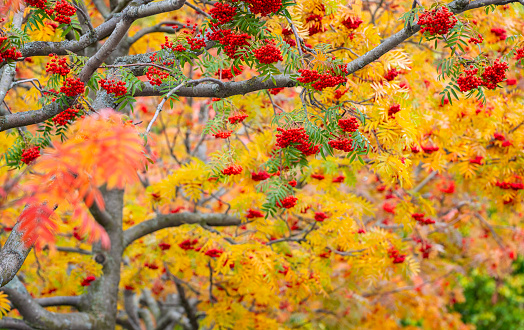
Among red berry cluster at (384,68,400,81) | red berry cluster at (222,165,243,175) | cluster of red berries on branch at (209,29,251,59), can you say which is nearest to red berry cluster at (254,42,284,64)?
cluster of red berries on branch at (209,29,251,59)

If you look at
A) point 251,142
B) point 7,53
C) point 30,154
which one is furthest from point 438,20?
point 30,154

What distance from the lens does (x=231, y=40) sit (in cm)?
289

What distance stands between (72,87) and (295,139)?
1.61 meters

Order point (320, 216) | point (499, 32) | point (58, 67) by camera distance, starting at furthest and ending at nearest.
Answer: point (499, 32), point (320, 216), point (58, 67)

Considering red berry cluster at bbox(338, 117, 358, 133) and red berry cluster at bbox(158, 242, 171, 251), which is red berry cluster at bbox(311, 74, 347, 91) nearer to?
red berry cluster at bbox(338, 117, 358, 133)

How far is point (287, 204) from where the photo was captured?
326 centimetres

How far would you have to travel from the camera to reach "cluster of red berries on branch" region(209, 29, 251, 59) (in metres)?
2.88

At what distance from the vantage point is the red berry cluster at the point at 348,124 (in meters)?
3.04

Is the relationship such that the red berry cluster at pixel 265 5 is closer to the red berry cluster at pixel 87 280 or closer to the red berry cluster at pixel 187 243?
the red berry cluster at pixel 187 243

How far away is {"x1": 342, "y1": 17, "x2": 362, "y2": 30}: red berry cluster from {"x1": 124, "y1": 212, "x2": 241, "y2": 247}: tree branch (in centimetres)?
285

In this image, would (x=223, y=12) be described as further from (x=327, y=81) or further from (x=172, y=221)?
(x=172, y=221)

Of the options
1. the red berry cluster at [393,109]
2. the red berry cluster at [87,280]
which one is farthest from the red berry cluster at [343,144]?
the red berry cluster at [87,280]

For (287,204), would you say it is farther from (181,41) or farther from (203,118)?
(203,118)

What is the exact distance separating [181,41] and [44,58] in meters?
3.48
